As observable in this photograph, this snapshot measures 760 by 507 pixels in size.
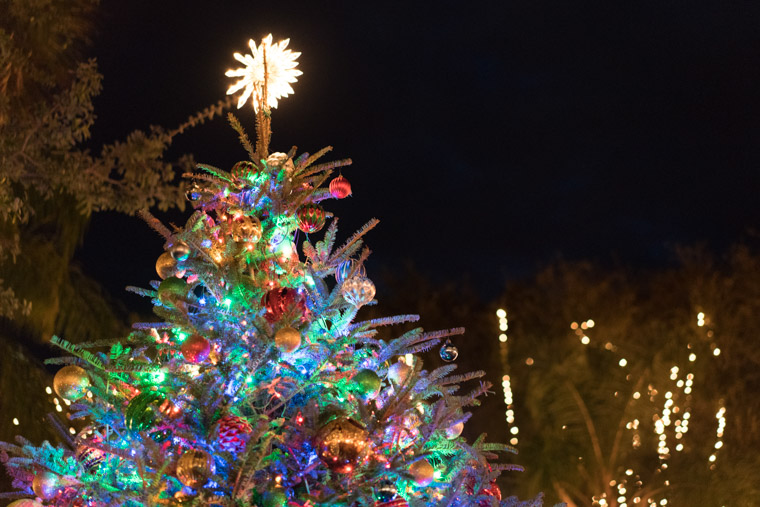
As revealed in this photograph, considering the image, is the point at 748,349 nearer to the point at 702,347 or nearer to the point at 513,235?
the point at 702,347

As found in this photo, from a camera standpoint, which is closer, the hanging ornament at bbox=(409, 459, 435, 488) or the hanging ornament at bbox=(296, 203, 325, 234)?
the hanging ornament at bbox=(409, 459, 435, 488)

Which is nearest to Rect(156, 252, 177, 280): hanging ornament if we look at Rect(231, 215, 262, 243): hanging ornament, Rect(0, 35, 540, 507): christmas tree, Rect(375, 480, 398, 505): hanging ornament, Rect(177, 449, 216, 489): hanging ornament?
Rect(0, 35, 540, 507): christmas tree

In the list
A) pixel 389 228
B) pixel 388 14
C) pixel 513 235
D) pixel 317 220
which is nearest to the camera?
pixel 317 220

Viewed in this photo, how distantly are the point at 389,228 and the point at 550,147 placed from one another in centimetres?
268

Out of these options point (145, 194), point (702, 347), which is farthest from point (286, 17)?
point (702, 347)

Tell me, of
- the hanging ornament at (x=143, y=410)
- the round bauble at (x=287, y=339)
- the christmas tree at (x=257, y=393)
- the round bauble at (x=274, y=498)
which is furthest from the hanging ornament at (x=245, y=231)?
the round bauble at (x=274, y=498)

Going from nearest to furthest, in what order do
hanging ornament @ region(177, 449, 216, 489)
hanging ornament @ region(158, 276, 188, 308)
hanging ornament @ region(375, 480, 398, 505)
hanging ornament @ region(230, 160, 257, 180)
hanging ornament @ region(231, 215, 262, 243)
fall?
1. hanging ornament @ region(177, 449, 216, 489)
2. hanging ornament @ region(375, 480, 398, 505)
3. hanging ornament @ region(158, 276, 188, 308)
4. hanging ornament @ region(231, 215, 262, 243)
5. hanging ornament @ region(230, 160, 257, 180)

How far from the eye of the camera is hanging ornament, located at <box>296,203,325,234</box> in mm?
3145

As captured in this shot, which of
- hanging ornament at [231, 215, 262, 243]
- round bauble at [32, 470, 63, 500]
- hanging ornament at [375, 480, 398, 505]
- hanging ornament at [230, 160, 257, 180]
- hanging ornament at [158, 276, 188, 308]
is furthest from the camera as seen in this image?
hanging ornament at [230, 160, 257, 180]

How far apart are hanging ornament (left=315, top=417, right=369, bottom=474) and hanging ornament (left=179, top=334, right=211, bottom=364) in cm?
47

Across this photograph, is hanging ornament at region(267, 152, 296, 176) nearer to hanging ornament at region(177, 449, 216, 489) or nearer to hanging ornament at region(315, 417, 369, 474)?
hanging ornament at region(315, 417, 369, 474)

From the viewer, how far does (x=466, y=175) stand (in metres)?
12.6

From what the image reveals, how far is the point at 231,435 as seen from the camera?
2533 millimetres

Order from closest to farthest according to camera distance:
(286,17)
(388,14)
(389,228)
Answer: (286,17) < (388,14) < (389,228)
